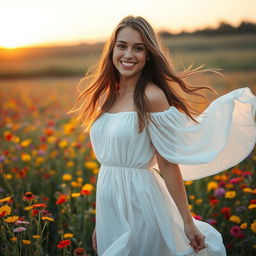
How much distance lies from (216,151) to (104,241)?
845mm

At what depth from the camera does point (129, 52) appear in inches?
85.1

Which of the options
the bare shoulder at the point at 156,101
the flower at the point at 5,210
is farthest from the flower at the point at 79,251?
the bare shoulder at the point at 156,101

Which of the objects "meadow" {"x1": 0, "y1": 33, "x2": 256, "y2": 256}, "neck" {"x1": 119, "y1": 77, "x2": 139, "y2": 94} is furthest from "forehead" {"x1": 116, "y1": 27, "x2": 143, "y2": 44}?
"meadow" {"x1": 0, "y1": 33, "x2": 256, "y2": 256}

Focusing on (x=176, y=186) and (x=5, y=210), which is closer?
(x=176, y=186)

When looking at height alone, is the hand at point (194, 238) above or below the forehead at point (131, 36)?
below

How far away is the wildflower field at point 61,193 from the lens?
261 cm

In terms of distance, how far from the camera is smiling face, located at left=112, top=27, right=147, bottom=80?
85.1 inches

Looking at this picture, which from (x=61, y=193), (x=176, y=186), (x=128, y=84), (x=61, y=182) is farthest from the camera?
(x=61, y=182)

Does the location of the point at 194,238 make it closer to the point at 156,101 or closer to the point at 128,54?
the point at 156,101

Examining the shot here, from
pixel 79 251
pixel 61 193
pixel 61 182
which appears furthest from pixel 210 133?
pixel 61 182

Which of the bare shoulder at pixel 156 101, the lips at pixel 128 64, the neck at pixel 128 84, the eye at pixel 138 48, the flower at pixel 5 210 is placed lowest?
the flower at pixel 5 210

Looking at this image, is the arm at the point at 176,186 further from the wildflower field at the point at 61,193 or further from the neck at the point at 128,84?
the wildflower field at the point at 61,193

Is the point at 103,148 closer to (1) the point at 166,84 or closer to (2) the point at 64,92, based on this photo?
(1) the point at 166,84

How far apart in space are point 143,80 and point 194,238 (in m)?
0.92
